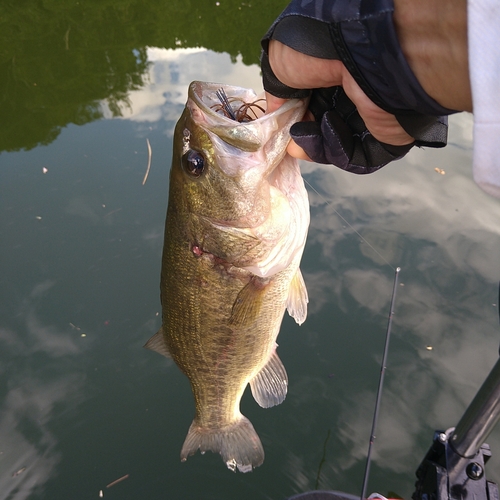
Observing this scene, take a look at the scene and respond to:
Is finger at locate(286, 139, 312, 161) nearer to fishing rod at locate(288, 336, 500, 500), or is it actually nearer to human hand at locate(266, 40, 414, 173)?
human hand at locate(266, 40, 414, 173)

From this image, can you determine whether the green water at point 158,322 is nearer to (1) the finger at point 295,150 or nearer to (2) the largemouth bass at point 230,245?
(2) the largemouth bass at point 230,245

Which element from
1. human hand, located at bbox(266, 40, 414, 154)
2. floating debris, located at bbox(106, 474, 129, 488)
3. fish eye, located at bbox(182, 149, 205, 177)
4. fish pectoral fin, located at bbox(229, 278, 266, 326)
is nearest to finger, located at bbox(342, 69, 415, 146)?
human hand, located at bbox(266, 40, 414, 154)

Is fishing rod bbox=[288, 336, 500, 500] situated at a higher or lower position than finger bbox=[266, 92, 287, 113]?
lower

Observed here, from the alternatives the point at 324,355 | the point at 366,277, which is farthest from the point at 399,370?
the point at 366,277

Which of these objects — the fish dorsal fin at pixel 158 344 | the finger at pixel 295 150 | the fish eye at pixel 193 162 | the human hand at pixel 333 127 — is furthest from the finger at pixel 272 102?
the fish dorsal fin at pixel 158 344

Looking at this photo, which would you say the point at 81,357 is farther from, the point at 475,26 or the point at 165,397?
the point at 475,26

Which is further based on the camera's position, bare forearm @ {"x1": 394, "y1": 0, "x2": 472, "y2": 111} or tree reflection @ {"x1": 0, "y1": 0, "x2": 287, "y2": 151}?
tree reflection @ {"x1": 0, "y1": 0, "x2": 287, "y2": 151}

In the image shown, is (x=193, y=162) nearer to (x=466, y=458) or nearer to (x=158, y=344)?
(x=158, y=344)

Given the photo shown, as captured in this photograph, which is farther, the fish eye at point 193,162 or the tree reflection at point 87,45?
the tree reflection at point 87,45

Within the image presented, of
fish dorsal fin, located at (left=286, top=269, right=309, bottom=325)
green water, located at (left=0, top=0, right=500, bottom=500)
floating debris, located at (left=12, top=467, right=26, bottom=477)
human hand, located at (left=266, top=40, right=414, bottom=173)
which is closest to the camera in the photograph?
human hand, located at (left=266, top=40, right=414, bottom=173)

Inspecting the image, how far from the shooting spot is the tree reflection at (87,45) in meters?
5.64

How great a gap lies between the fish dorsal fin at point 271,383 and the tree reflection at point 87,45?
4.00m

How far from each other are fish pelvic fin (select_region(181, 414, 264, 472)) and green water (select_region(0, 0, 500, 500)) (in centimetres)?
70

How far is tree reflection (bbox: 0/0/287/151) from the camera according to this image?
18.5 feet
